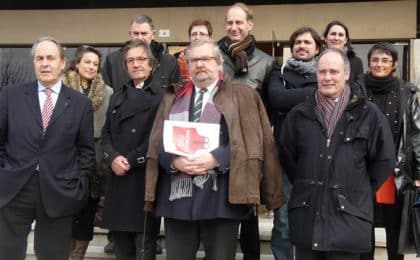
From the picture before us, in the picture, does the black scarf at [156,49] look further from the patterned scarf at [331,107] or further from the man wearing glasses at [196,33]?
the patterned scarf at [331,107]

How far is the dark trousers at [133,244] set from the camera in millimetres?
3963

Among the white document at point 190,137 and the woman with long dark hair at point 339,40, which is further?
the woman with long dark hair at point 339,40

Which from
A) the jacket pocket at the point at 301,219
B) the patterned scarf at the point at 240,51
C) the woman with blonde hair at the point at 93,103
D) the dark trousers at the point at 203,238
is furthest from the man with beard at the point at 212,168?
the woman with blonde hair at the point at 93,103

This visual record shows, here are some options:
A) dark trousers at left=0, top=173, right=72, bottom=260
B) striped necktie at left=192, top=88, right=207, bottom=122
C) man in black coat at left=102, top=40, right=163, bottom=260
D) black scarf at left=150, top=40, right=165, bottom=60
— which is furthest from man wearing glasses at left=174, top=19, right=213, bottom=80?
dark trousers at left=0, top=173, right=72, bottom=260

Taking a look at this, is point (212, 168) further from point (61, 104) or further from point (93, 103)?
point (93, 103)

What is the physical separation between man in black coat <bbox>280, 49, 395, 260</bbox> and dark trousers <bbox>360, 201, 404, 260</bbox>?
767 mm

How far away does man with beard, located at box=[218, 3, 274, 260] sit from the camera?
14.8 feet

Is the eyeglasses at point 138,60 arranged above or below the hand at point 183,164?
above

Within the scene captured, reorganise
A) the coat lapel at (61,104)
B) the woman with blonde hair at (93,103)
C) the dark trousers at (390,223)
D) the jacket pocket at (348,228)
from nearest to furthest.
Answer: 1. the jacket pocket at (348,228)
2. the coat lapel at (61,104)
3. the dark trousers at (390,223)
4. the woman with blonde hair at (93,103)

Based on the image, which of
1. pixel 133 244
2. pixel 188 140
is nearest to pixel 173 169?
pixel 188 140

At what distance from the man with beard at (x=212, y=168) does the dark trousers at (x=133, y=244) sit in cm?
32

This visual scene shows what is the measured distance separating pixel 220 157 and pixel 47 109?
53.5 inches

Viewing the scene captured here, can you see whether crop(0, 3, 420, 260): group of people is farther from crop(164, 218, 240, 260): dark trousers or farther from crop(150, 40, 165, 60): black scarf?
crop(150, 40, 165, 60): black scarf

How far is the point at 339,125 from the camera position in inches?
135
